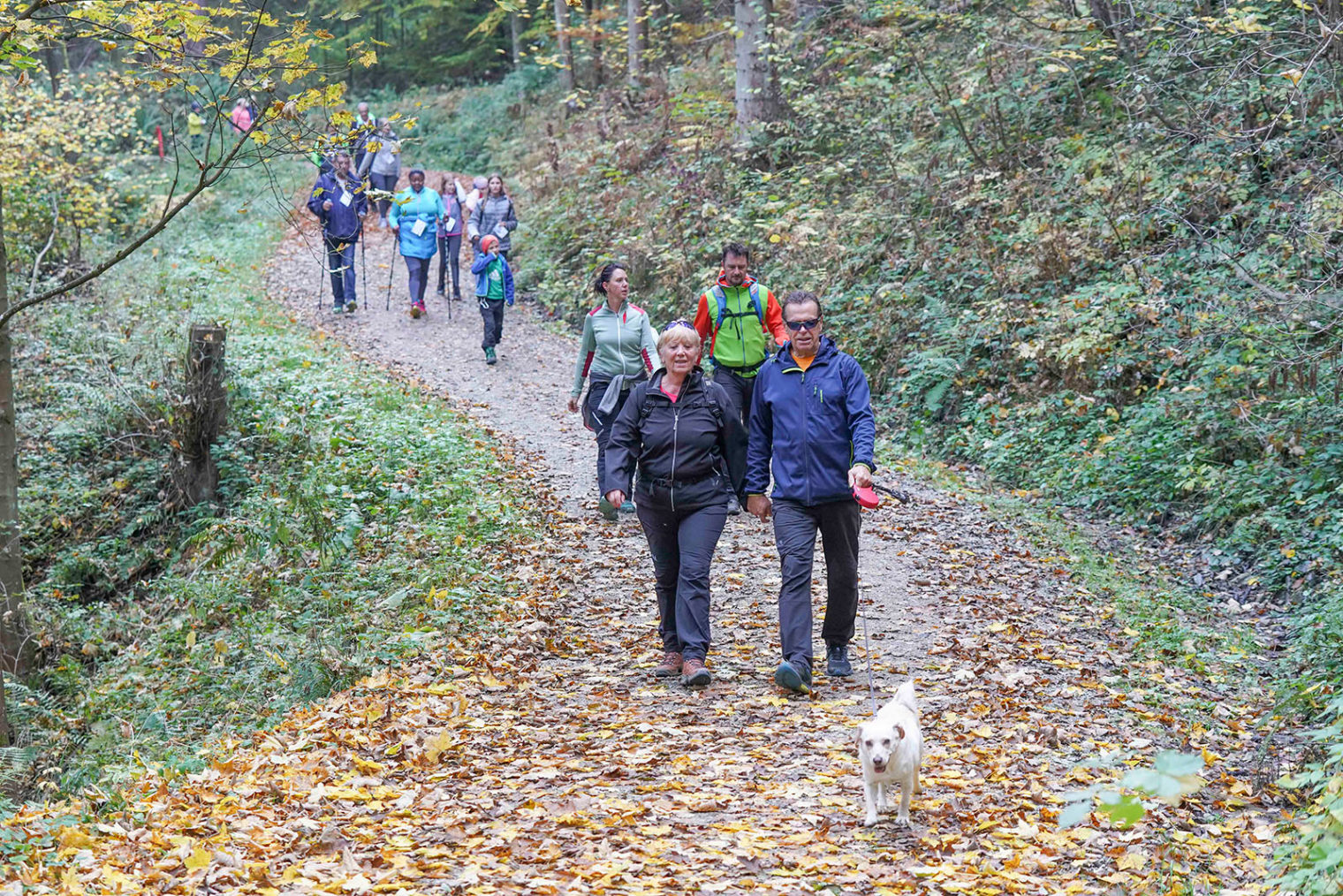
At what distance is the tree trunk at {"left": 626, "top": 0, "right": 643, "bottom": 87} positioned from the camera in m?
27.7

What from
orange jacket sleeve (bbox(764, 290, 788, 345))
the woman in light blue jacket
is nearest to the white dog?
orange jacket sleeve (bbox(764, 290, 788, 345))

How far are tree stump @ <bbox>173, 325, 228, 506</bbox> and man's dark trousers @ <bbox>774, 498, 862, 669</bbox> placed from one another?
336 inches

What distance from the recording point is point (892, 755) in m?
4.86

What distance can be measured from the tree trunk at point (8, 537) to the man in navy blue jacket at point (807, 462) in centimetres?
574

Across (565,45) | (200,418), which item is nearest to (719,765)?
(200,418)

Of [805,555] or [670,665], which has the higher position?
[805,555]

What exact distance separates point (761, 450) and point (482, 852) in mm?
3000

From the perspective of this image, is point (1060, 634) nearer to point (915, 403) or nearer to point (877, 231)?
point (915, 403)

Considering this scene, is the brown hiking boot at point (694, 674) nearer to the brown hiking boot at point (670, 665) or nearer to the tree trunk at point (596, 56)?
the brown hiking boot at point (670, 665)

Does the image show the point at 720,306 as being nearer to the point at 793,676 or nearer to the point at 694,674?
the point at 694,674

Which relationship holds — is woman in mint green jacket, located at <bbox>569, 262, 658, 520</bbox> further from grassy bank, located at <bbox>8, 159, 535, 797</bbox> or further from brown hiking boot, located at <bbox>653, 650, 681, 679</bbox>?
brown hiking boot, located at <bbox>653, 650, 681, 679</bbox>

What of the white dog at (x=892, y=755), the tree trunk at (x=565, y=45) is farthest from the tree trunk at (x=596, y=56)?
the white dog at (x=892, y=755)

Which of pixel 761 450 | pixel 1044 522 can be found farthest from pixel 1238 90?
pixel 761 450

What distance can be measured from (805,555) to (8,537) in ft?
22.2
